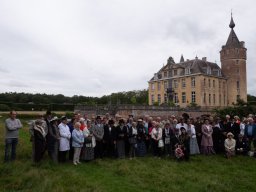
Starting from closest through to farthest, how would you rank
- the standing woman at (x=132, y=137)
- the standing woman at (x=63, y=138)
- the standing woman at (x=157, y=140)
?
the standing woman at (x=63, y=138) < the standing woman at (x=132, y=137) < the standing woman at (x=157, y=140)

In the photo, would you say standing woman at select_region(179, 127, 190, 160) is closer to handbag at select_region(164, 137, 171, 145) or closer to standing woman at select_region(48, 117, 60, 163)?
handbag at select_region(164, 137, 171, 145)

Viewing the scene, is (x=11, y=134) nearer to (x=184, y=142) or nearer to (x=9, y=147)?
(x=9, y=147)

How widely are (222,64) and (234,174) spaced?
154ft

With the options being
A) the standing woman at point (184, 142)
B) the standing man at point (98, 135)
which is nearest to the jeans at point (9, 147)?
the standing man at point (98, 135)

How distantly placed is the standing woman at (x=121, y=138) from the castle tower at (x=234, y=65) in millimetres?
44382

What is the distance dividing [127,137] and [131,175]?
2.82 meters

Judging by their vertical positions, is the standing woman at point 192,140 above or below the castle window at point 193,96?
below

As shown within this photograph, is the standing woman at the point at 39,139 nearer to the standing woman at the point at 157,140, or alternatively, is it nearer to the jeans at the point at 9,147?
the jeans at the point at 9,147

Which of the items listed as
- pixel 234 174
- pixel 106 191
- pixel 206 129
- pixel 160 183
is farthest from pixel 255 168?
pixel 106 191

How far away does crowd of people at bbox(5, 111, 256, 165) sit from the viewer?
28.9 feet

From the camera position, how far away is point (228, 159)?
10.0m

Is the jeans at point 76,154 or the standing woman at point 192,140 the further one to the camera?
the standing woman at point 192,140

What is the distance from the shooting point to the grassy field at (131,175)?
6.34 meters

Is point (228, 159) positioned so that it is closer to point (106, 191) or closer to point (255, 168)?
point (255, 168)
